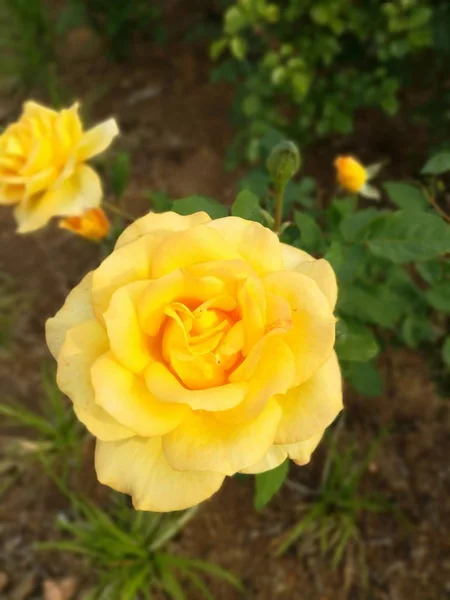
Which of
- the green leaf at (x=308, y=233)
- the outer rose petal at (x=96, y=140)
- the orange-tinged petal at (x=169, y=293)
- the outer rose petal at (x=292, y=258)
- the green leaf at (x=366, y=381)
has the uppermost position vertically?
the orange-tinged petal at (x=169, y=293)

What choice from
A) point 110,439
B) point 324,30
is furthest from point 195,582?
point 324,30

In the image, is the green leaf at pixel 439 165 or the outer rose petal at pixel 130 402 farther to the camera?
the green leaf at pixel 439 165

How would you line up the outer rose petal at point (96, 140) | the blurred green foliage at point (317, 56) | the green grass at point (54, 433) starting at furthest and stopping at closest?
1. the green grass at point (54, 433)
2. the blurred green foliage at point (317, 56)
3. the outer rose petal at point (96, 140)

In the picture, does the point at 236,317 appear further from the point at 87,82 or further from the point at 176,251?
the point at 87,82

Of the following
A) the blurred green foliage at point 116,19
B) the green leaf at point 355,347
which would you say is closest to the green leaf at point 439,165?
the green leaf at point 355,347

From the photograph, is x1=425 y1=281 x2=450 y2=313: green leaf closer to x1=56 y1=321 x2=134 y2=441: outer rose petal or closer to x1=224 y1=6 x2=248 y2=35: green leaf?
x1=56 y1=321 x2=134 y2=441: outer rose petal

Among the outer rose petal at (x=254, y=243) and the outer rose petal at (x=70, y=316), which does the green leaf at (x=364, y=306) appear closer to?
the outer rose petal at (x=254, y=243)

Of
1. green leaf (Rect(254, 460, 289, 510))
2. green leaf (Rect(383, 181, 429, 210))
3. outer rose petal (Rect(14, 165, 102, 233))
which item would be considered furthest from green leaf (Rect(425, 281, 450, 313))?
outer rose petal (Rect(14, 165, 102, 233))

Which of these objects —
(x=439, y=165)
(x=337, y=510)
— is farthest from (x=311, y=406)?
(x=337, y=510)
